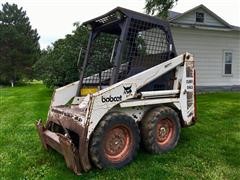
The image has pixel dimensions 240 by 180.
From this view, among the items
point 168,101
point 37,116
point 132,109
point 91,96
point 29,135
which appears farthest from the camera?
point 37,116

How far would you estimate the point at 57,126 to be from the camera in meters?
5.60

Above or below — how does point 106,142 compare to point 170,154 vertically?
above

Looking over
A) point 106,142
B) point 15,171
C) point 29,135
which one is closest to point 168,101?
point 106,142

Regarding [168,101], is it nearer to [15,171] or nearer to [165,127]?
[165,127]

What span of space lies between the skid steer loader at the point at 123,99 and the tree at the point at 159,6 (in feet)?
22.9

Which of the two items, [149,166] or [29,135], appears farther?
[29,135]

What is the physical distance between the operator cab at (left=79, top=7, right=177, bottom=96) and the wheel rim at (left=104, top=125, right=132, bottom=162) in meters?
0.77

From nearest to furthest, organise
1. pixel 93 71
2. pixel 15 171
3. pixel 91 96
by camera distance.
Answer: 1. pixel 91 96
2. pixel 15 171
3. pixel 93 71

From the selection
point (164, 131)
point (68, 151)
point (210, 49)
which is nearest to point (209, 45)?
point (210, 49)

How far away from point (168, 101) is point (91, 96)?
162 cm

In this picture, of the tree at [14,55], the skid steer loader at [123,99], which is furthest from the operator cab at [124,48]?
the tree at [14,55]

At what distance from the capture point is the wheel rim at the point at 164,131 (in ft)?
17.9

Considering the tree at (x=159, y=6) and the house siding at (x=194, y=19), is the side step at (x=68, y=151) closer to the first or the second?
the tree at (x=159, y=6)

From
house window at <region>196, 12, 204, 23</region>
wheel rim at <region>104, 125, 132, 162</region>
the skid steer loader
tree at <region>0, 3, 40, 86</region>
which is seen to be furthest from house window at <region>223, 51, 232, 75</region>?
tree at <region>0, 3, 40, 86</region>
